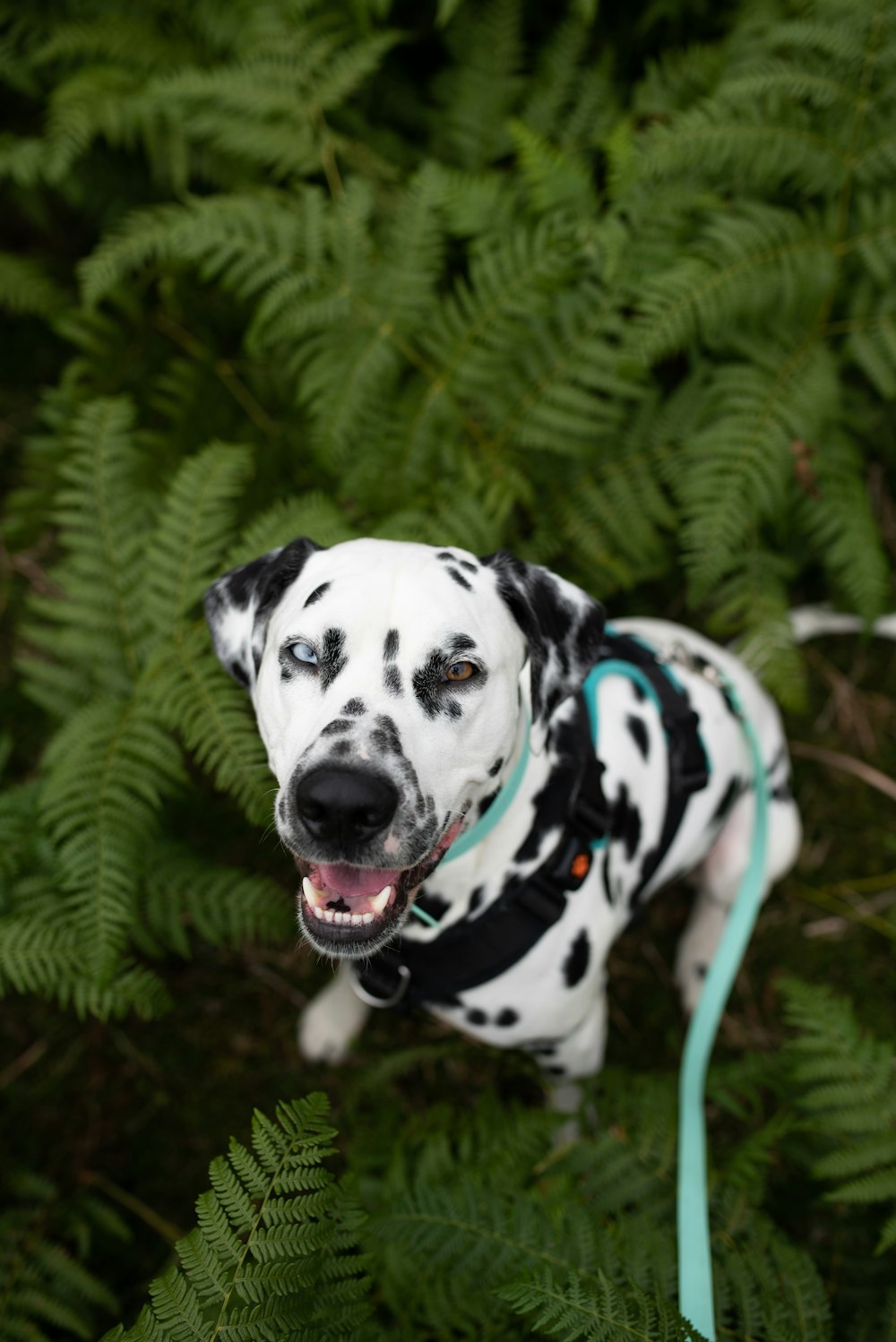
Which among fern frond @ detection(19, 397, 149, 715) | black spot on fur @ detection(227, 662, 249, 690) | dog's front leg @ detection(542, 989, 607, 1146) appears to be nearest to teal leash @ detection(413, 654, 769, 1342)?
dog's front leg @ detection(542, 989, 607, 1146)

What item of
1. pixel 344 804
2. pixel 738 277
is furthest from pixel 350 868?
pixel 738 277

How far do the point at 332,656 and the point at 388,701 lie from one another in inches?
8.6

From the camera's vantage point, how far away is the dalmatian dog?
2338mm

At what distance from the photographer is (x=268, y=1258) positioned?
2.41 meters

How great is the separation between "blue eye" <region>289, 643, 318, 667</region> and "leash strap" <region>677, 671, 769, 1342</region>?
1.95 metres

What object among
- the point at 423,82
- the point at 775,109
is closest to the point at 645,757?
the point at 775,109

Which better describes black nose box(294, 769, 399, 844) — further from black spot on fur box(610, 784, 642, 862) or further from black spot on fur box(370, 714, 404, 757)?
black spot on fur box(610, 784, 642, 862)

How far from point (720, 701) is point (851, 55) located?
9.56 ft

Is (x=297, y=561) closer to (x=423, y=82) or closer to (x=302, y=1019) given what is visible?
(x=302, y=1019)

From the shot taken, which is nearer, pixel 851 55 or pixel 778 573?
pixel 851 55

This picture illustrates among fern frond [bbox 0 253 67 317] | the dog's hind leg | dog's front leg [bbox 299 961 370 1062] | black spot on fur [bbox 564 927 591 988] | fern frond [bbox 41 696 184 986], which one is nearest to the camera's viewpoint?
black spot on fur [bbox 564 927 591 988]

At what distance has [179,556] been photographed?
3.69m

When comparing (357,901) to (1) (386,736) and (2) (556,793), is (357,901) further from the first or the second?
(2) (556,793)

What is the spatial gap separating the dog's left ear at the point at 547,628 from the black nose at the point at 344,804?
26.8 inches
